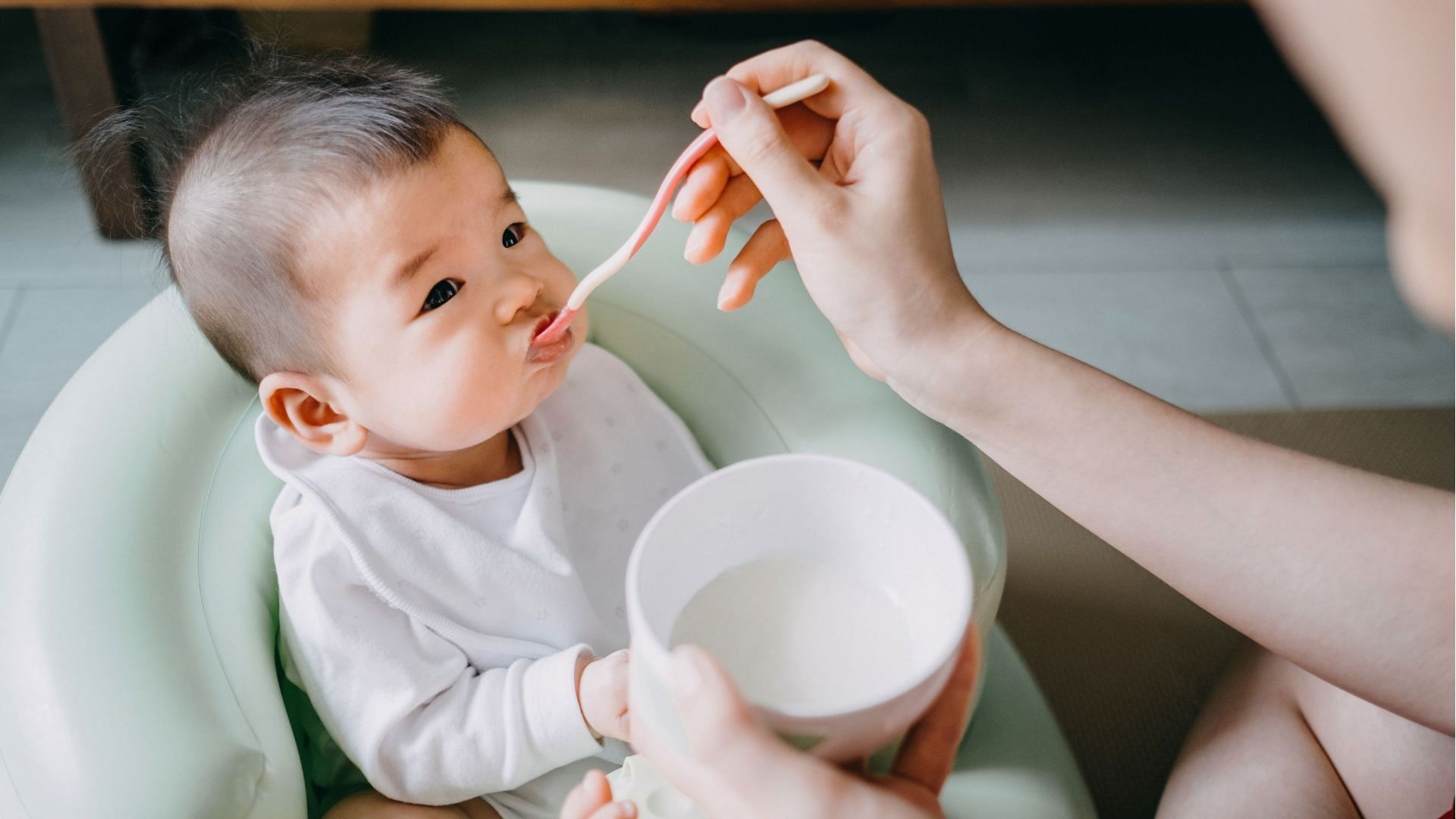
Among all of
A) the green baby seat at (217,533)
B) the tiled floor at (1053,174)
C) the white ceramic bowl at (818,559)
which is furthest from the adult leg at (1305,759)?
the tiled floor at (1053,174)

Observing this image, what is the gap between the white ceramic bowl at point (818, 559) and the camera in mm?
460

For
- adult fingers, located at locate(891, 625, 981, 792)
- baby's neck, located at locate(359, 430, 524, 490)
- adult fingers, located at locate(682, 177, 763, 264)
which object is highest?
adult fingers, located at locate(682, 177, 763, 264)

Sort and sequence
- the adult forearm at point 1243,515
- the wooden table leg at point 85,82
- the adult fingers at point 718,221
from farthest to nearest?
the wooden table leg at point 85,82
the adult fingers at point 718,221
the adult forearm at point 1243,515

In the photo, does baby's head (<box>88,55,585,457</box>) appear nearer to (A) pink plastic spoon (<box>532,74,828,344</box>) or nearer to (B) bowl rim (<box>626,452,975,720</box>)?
(A) pink plastic spoon (<box>532,74,828,344</box>)

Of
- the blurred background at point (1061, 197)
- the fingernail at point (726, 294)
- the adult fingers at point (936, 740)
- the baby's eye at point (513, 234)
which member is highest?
the baby's eye at point (513, 234)

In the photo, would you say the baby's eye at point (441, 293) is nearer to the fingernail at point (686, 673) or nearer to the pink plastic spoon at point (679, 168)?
the pink plastic spoon at point (679, 168)

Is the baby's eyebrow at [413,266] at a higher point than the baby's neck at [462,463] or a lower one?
higher

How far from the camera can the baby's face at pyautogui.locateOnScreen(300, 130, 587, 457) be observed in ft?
2.52

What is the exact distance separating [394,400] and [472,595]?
177 mm

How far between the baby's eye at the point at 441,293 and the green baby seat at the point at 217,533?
0.75 ft

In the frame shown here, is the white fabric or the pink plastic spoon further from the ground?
the pink plastic spoon

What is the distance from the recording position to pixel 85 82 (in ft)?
5.55

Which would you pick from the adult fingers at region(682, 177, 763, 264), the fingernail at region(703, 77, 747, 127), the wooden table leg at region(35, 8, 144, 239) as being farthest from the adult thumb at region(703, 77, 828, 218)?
the wooden table leg at region(35, 8, 144, 239)

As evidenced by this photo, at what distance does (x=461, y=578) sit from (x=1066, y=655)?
0.73 metres
